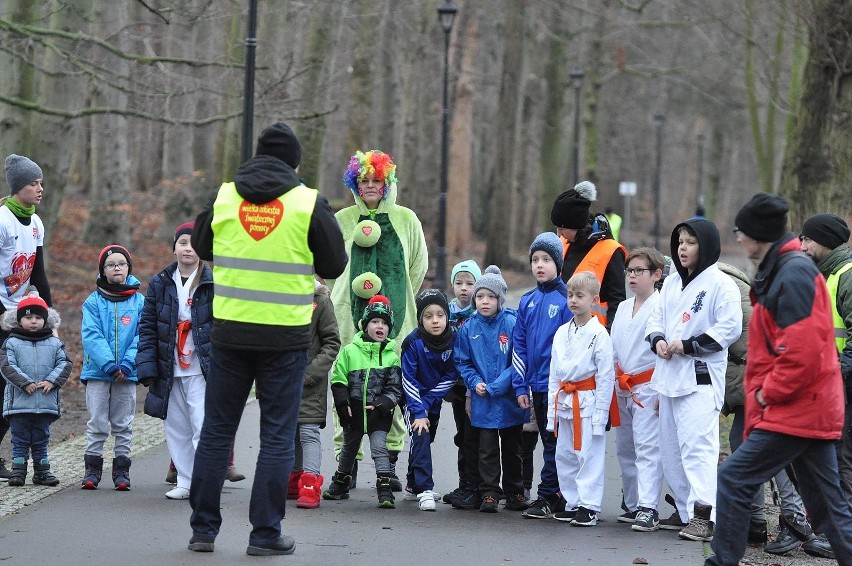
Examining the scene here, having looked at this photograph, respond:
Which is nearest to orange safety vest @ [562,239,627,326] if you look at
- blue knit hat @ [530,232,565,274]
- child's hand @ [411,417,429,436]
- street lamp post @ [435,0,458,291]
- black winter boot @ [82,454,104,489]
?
blue knit hat @ [530,232,565,274]

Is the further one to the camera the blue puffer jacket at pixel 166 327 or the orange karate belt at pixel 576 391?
the blue puffer jacket at pixel 166 327

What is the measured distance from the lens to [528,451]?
9.14 metres

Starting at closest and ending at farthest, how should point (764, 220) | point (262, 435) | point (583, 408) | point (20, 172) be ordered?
point (764, 220)
point (262, 435)
point (583, 408)
point (20, 172)

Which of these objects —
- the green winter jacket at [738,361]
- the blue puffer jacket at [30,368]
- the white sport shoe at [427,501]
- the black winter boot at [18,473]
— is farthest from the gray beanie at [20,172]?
the green winter jacket at [738,361]

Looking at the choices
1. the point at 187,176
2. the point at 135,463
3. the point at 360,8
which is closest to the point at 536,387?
the point at 135,463

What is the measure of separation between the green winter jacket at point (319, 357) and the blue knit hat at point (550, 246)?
4.83 ft

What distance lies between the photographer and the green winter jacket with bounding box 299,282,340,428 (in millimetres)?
8789

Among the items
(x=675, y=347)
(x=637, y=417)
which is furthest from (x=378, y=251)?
(x=675, y=347)

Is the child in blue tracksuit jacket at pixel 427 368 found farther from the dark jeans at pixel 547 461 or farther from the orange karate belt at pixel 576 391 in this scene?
the orange karate belt at pixel 576 391

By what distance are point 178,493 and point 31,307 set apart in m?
1.67

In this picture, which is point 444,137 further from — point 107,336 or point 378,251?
point 107,336

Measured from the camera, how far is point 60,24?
60.9 feet

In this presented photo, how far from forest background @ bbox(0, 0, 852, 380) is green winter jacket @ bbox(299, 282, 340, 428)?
5.84m

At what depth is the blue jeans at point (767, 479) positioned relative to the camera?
6.41 metres
